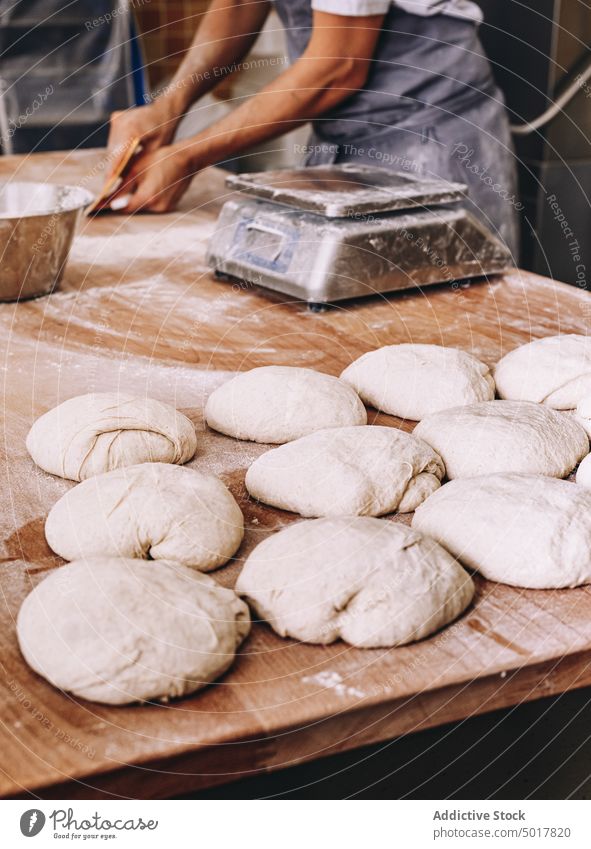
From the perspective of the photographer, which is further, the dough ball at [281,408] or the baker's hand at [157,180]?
the baker's hand at [157,180]

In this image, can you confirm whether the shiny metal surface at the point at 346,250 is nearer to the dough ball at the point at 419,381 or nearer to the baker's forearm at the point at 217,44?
the dough ball at the point at 419,381

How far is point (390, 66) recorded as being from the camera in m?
2.42

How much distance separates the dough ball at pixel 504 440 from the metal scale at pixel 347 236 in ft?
2.01

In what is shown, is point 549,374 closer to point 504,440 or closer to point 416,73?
point 504,440

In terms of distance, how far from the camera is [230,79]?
4.57 meters

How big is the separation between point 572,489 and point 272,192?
3.57 feet

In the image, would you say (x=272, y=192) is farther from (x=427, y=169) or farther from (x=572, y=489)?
(x=572, y=489)

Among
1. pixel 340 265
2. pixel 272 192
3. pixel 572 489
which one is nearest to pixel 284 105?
pixel 272 192

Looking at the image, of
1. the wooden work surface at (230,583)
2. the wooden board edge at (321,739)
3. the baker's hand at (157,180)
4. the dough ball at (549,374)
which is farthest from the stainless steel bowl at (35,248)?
the wooden board edge at (321,739)

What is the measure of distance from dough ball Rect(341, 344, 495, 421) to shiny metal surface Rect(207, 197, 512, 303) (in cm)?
38

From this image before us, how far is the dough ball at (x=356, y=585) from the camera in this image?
902mm

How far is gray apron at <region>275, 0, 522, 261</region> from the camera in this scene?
2.37m

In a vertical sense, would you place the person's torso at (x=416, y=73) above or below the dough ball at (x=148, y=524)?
above

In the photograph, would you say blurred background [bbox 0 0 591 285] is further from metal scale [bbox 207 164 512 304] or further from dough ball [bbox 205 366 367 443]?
dough ball [bbox 205 366 367 443]
